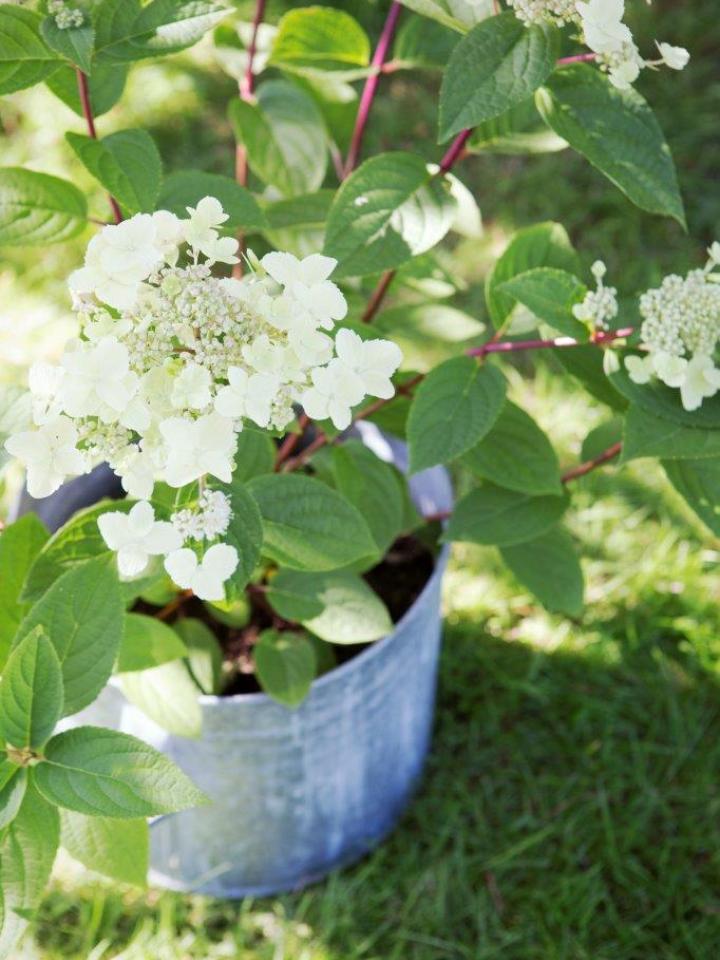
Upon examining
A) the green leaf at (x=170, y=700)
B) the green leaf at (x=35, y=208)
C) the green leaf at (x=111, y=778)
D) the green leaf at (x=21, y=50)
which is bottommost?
the green leaf at (x=170, y=700)

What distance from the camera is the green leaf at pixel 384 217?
1171 millimetres

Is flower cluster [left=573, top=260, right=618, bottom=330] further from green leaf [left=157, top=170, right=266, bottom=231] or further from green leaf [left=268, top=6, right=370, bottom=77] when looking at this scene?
green leaf [left=268, top=6, right=370, bottom=77]

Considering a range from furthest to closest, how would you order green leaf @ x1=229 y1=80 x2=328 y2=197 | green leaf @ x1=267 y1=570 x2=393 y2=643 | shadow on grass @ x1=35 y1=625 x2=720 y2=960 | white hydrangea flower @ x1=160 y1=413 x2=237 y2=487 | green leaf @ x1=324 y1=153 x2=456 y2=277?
shadow on grass @ x1=35 y1=625 x2=720 y2=960
green leaf @ x1=229 y1=80 x2=328 y2=197
green leaf @ x1=267 y1=570 x2=393 y2=643
green leaf @ x1=324 y1=153 x2=456 y2=277
white hydrangea flower @ x1=160 y1=413 x2=237 y2=487

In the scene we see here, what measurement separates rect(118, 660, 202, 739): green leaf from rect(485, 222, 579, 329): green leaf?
1.85 ft

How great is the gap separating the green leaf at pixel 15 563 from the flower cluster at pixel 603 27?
76 centimetres

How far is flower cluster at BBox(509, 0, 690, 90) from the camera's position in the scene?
0.93 m

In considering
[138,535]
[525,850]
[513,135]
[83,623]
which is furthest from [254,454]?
[525,850]

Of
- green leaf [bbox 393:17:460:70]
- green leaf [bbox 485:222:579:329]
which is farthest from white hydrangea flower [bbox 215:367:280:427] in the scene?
green leaf [bbox 393:17:460:70]

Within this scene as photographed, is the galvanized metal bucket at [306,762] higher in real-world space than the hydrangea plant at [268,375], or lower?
lower

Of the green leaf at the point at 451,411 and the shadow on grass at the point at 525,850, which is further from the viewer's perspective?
the shadow on grass at the point at 525,850

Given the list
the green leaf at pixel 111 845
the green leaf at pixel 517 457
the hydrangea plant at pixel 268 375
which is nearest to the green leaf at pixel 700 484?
the hydrangea plant at pixel 268 375

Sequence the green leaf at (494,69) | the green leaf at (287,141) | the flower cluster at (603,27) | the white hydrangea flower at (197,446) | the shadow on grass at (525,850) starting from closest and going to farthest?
the white hydrangea flower at (197,446) < the flower cluster at (603,27) < the green leaf at (494,69) < the green leaf at (287,141) < the shadow on grass at (525,850)

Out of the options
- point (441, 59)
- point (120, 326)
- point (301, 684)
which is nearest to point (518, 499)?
point (301, 684)

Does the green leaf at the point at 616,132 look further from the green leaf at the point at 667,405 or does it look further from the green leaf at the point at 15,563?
the green leaf at the point at 15,563
